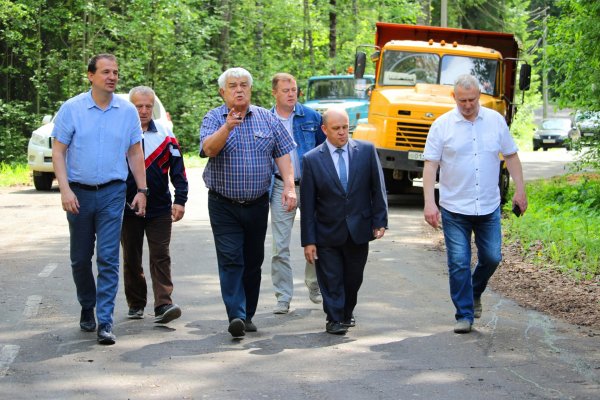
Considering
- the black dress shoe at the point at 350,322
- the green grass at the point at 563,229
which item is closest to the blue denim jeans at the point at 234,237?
the black dress shoe at the point at 350,322

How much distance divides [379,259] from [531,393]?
634 centimetres

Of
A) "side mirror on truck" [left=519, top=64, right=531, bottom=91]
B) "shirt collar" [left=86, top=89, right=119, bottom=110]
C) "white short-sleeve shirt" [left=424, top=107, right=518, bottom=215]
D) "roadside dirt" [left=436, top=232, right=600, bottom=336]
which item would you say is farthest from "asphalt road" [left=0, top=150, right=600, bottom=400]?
"side mirror on truck" [left=519, top=64, right=531, bottom=91]

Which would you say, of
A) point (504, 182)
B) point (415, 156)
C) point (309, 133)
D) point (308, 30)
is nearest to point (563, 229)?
point (415, 156)

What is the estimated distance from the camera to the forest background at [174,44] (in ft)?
105

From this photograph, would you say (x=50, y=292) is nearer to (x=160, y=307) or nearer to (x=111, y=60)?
(x=160, y=307)

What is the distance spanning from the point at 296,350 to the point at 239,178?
135 cm

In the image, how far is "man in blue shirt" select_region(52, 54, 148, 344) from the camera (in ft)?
26.8

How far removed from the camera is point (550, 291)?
10.7 meters

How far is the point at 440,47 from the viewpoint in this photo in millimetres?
20031

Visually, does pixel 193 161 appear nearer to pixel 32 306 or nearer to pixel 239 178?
pixel 32 306

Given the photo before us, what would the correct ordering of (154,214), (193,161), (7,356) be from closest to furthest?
(7,356) → (154,214) → (193,161)

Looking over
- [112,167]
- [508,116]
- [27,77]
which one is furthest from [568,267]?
[27,77]

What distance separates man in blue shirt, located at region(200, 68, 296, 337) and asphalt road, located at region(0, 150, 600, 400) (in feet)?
1.51

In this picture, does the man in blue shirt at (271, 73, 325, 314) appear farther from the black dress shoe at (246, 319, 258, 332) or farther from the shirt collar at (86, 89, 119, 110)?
the shirt collar at (86, 89, 119, 110)
